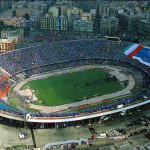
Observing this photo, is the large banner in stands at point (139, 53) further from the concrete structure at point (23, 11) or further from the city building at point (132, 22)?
the concrete structure at point (23, 11)

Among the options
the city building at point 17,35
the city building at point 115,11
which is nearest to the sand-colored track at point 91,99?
the city building at point 17,35

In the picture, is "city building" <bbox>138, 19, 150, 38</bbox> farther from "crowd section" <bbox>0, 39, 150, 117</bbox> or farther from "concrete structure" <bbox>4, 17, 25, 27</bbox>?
"concrete structure" <bbox>4, 17, 25, 27</bbox>

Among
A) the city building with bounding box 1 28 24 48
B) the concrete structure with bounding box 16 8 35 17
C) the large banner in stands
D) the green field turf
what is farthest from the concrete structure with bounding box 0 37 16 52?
the concrete structure with bounding box 16 8 35 17

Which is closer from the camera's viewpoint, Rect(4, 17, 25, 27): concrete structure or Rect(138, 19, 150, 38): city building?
Rect(138, 19, 150, 38): city building

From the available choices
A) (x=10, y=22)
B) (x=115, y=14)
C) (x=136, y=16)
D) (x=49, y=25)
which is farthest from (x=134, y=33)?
(x=10, y=22)

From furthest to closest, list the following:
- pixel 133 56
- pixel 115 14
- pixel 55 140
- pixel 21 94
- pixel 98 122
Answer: pixel 115 14
pixel 133 56
pixel 21 94
pixel 98 122
pixel 55 140

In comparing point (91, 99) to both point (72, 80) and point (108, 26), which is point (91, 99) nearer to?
point (72, 80)

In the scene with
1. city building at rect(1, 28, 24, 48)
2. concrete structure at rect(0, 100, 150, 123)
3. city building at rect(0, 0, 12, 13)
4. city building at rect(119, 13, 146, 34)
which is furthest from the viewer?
city building at rect(0, 0, 12, 13)

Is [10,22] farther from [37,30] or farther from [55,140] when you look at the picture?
[55,140]
